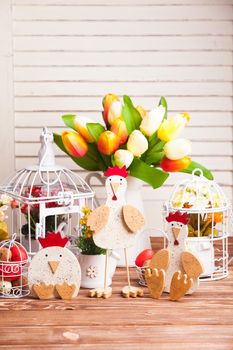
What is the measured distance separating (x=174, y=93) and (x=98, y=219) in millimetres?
839

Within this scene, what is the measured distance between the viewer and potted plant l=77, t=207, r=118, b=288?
1.83m

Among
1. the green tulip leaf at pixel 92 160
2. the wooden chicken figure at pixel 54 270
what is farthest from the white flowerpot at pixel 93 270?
the green tulip leaf at pixel 92 160

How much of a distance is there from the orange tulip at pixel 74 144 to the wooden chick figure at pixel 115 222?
264 millimetres

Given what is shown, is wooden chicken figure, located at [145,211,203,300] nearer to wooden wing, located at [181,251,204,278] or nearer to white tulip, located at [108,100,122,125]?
wooden wing, located at [181,251,204,278]

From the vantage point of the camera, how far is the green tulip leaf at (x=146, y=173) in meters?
1.99

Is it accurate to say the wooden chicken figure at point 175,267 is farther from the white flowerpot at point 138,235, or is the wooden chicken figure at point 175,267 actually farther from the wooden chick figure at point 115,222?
the white flowerpot at point 138,235

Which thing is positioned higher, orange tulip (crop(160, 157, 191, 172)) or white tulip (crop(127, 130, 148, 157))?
white tulip (crop(127, 130, 148, 157))

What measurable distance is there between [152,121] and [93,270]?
445mm

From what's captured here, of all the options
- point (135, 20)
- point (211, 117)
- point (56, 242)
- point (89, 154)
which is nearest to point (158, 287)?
point (56, 242)

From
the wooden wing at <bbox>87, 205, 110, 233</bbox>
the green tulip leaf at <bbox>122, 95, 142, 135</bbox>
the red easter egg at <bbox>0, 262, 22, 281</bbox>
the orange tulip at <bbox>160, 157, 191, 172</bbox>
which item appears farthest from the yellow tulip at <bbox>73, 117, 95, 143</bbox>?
the red easter egg at <bbox>0, 262, 22, 281</bbox>

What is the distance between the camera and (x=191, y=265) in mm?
1730

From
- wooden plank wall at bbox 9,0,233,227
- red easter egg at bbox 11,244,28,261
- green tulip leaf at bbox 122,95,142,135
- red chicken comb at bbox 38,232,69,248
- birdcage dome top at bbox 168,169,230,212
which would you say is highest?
wooden plank wall at bbox 9,0,233,227

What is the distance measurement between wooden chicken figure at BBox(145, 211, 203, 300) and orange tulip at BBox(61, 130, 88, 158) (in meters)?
0.36

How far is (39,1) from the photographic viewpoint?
2408 mm
